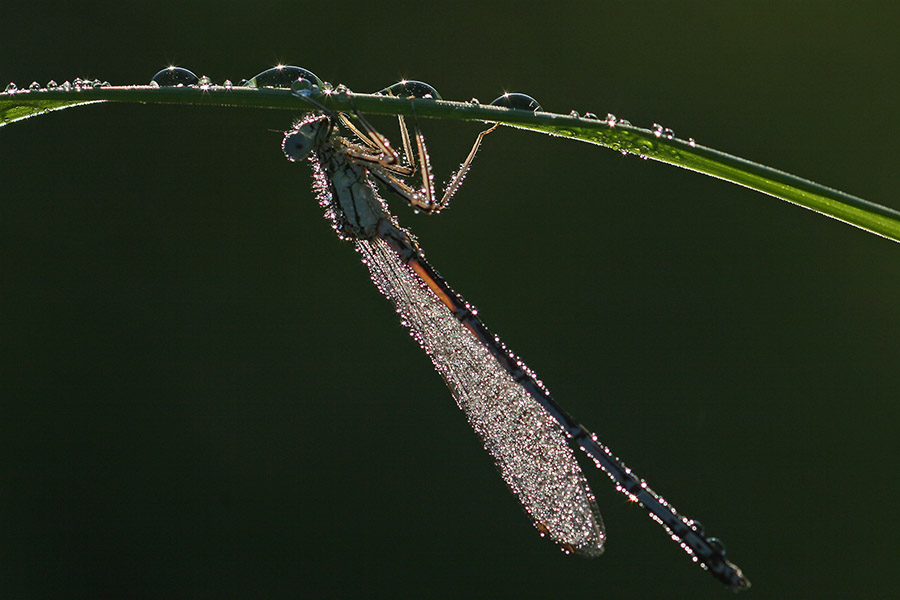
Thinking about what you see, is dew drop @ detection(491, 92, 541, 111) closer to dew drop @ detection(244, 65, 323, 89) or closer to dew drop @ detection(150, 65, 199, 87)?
dew drop @ detection(244, 65, 323, 89)

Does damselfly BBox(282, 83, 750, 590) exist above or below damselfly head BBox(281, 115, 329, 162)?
below

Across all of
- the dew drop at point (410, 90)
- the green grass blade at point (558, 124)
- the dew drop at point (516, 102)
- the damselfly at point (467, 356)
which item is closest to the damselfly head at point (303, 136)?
the damselfly at point (467, 356)

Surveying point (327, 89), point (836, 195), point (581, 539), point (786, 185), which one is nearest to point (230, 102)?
point (327, 89)

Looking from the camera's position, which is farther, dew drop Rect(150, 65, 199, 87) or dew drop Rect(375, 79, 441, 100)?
dew drop Rect(375, 79, 441, 100)

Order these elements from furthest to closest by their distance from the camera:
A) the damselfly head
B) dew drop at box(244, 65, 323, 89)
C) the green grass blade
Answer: the damselfly head < dew drop at box(244, 65, 323, 89) < the green grass blade

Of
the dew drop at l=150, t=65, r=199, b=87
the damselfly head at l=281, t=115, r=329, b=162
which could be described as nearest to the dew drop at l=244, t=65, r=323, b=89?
Answer: the dew drop at l=150, t=65, r=199, b=87

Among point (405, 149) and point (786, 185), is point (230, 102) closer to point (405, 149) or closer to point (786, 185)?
point (405, 149)

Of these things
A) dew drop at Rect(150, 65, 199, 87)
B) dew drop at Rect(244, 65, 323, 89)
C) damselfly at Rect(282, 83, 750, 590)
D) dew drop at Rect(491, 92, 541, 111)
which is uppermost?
dew drop at Rect(150, 65, 199, 87)
